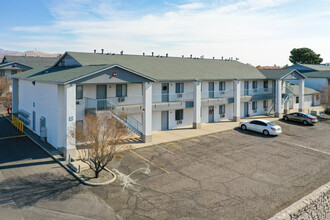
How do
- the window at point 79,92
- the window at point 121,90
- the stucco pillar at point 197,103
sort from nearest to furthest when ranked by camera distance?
the window at point 79,92 < the window at point 121,90 < the stucco pillar at point 197,103

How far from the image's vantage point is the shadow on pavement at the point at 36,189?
12555mm

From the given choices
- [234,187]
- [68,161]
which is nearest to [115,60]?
[68,161]

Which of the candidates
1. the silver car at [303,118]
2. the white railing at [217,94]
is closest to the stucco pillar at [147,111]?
the white railing at [217,94]

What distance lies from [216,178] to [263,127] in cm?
1304

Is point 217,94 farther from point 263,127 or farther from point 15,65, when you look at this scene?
point 15,65

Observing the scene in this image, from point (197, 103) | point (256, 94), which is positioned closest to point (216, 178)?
point (197, 103)

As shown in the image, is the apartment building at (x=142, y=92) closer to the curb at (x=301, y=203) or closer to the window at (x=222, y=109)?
the window at (x=222, y=109)

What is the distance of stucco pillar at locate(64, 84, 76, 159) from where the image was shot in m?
17.8

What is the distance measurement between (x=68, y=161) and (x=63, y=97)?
470 centimetres

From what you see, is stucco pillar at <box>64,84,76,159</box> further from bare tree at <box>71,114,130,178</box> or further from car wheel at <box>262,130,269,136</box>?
car wheel at <box>262,130,269,136</box>

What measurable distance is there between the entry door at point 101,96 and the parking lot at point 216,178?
5015 mm

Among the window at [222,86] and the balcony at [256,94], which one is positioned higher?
the window at [222,86]

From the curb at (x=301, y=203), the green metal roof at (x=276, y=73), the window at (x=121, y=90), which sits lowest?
the curb at (x=301, y=203)

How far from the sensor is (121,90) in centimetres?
2430
